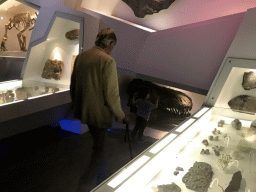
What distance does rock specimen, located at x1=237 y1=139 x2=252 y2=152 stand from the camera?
72.5 inches

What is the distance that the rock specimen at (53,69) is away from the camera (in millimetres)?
4645

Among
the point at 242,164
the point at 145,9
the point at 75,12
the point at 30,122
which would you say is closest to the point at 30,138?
the point at 30,122

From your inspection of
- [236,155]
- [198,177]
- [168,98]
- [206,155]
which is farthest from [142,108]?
[198,177]

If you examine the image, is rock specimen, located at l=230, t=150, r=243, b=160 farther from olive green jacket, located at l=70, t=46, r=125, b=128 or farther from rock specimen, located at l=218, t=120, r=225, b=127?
olive green jacket, located at l=70, t=46, r=125, b=128

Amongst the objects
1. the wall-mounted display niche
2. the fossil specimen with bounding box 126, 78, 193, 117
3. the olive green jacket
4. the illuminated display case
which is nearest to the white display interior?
the wall-mounted display niche

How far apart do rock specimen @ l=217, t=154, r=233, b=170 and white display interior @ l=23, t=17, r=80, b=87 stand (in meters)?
3.47

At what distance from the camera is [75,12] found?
13.0 feet

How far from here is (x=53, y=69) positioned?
4656mm

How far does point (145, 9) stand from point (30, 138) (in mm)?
3359

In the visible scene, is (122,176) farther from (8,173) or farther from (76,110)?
(8,173)

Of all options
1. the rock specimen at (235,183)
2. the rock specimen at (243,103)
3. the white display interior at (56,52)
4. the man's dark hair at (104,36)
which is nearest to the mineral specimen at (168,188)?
the rock specimen at (235,183)

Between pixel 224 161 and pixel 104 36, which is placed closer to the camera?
pixel 224 161

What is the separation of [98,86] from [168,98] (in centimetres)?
288

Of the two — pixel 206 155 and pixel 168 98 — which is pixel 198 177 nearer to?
pixel 206 155
